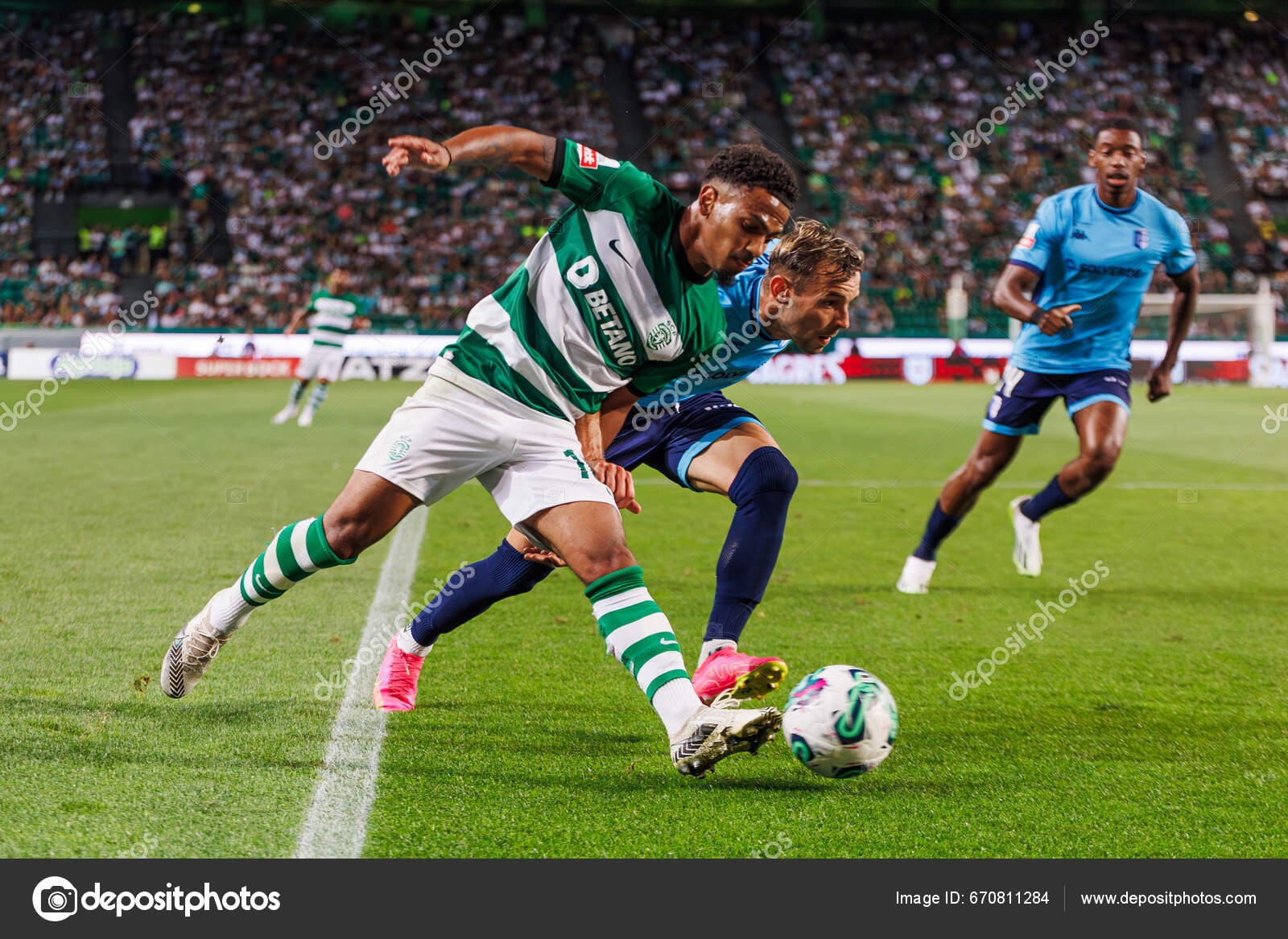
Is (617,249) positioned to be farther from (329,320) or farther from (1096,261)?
(329,320)

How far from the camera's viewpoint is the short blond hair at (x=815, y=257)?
12.2 feet

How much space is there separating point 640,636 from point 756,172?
128 centimetres

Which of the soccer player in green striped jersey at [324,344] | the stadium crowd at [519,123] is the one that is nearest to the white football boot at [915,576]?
the soccer player in green striped jersey at [324,344]

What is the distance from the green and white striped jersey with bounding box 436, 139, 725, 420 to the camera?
3.39 m

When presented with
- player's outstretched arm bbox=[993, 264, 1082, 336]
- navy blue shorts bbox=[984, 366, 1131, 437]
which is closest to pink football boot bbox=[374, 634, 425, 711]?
player's outstretched arm bbox=[993, 264, 1082, 336]

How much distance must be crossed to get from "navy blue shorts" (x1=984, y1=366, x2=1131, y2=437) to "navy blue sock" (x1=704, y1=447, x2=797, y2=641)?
269 centimetres

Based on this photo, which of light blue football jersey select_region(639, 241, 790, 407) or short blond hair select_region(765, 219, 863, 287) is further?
light blue football jersey select_region(639, 241, 790, 407)

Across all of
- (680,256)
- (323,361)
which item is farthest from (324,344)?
(680,256)

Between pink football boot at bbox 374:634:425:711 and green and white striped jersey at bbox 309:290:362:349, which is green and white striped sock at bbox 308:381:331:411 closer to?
green and white striped jersey at bbox 309:290:362:349

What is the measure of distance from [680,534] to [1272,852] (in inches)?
213

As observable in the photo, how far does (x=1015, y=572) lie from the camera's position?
7066 millimetres

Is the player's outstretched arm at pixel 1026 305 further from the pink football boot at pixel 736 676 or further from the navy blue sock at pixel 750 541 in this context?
the pink football boot at pixel 736 676
